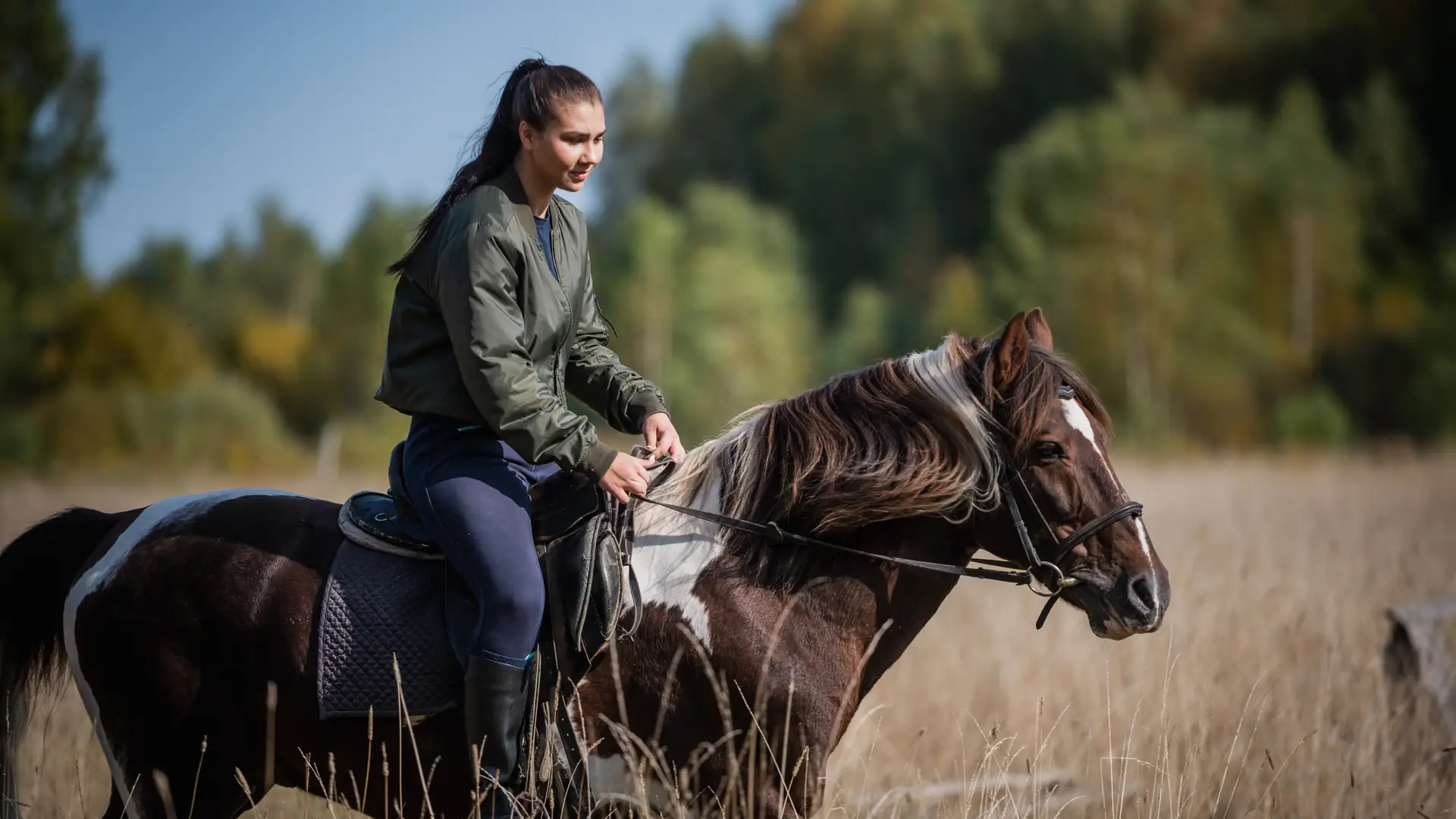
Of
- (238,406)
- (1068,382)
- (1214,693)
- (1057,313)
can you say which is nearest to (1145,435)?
(1057,313)

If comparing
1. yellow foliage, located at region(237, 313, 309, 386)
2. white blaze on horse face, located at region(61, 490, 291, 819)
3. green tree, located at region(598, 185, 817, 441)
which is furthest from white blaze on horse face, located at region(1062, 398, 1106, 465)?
yellow foliage, located at region(237, 313, 309, 386)

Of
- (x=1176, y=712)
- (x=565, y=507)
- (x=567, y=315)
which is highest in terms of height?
(x=567, y=315)

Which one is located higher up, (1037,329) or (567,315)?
(1037,329)

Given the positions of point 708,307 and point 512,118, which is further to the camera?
point 708,307

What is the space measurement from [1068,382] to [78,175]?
34.7 meters

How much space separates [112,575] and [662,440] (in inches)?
71.2

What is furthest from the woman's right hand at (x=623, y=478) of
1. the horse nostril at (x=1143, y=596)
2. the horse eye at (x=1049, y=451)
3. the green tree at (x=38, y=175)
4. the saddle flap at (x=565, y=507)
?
the green tree at (x=38, y=175)

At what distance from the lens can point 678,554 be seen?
358 cm

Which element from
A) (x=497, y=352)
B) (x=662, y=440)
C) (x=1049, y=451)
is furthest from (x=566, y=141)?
(x=1049, y=451)

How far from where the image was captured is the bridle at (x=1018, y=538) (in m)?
3.46

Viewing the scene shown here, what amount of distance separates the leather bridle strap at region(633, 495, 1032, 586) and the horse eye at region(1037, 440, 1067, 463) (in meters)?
0.37

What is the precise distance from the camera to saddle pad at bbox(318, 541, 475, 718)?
133 inches

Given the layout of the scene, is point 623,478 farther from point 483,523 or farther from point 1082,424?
point 1082,424

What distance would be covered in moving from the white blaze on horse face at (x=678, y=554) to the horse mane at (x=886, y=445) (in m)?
0.06
